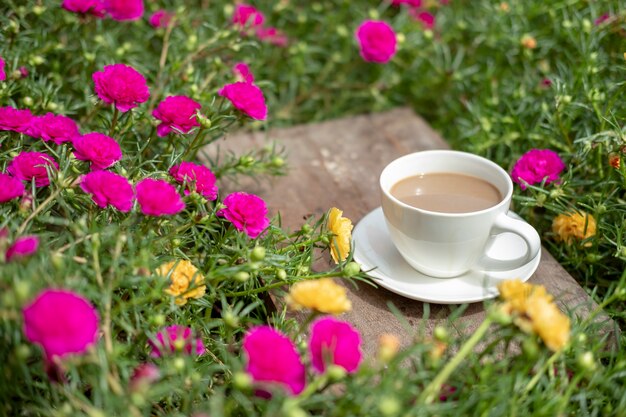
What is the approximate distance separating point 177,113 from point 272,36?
74 centimetres

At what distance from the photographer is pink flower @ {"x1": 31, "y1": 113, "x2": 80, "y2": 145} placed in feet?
3.40

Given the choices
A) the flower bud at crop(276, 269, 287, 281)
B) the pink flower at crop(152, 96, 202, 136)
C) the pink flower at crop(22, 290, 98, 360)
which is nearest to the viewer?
the pink flower at crop(22, 290, 98, 360)

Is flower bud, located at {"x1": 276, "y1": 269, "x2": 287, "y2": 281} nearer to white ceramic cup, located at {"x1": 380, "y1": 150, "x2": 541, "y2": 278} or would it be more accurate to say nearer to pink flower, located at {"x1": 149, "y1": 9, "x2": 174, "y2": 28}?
white ceramic cup, located at {"x1": 380, "y1": 150, "x2": 541, "y2": 278}

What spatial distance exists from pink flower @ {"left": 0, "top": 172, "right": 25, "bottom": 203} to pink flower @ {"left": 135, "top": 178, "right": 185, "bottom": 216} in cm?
17

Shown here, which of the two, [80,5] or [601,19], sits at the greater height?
[80,5]

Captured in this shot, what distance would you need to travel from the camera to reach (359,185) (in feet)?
4.40

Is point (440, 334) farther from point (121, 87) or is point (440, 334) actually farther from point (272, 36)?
point (272, 36)

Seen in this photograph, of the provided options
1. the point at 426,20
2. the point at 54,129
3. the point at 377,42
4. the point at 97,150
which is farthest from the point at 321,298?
the point at 426,20

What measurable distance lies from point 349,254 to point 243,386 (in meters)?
0.30

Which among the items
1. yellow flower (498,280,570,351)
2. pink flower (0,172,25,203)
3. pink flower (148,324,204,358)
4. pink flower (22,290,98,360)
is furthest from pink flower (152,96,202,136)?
yellow flower (498,280,570,351)

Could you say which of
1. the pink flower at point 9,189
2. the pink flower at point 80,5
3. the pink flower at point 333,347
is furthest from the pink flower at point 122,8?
the pink flower at point 333,347

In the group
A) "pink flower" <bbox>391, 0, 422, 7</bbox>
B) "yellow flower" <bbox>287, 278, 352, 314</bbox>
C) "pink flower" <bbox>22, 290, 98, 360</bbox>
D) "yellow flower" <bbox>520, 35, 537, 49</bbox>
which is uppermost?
"pink flower" <bbox>22, 290, 98, 360</bbox>

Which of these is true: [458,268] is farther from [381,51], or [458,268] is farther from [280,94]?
[280,94]

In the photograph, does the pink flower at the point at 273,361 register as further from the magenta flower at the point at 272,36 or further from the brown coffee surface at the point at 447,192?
the magenta flower at the point at 272,36
